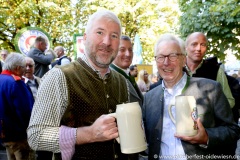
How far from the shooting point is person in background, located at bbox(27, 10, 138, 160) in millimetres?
1411

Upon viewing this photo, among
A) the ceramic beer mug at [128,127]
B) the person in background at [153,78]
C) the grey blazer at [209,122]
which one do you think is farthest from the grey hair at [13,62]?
the person in background at [153,78]

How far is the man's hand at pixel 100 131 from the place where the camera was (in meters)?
1.34

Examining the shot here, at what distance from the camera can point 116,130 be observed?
1397mm

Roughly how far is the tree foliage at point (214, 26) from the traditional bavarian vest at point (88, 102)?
852 cm

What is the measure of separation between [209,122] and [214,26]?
8.79 meters

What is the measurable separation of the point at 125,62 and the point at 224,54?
814 centimetres

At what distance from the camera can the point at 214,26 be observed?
32.4 feet

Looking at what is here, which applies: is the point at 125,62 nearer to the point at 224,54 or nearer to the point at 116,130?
the point at 116,130

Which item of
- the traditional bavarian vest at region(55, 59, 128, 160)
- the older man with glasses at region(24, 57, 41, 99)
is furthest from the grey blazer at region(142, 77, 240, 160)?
the older man with glasses at region(24, 57, 41, 99)

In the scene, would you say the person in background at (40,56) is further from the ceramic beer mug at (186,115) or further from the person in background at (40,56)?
the ceramic beer mug at (186,115)

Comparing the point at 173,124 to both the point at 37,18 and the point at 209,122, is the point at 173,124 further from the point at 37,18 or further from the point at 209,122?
the point at 37,18

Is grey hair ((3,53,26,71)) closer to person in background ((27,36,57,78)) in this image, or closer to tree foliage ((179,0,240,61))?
person in background ((27,36,57,78))

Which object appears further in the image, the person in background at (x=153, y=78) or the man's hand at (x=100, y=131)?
the person in background at (x=153, y=78)

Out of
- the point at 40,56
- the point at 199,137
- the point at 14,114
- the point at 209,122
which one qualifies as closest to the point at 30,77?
the point at 40,56
